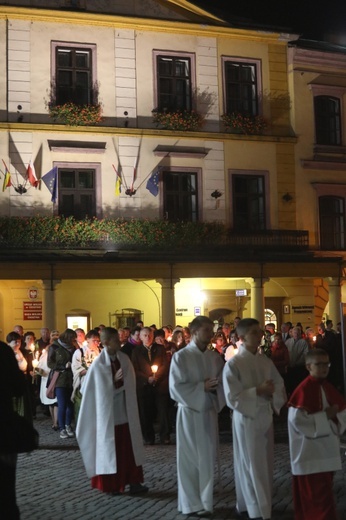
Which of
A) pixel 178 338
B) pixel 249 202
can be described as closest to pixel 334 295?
pixel 249 202

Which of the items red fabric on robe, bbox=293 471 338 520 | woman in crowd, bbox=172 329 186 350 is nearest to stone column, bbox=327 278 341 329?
woman in crowd, bbox=172 329 186 350

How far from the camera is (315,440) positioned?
8109 mm

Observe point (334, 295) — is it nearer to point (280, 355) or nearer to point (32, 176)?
point (32, 176)

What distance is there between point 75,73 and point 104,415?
19580 mm

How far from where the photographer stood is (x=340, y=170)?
30.8m

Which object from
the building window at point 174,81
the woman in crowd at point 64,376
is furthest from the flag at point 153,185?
the woman in crowd at point 64,376

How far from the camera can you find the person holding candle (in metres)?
14.8

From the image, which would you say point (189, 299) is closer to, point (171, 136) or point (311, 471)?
point (171, 136)

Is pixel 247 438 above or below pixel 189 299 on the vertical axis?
below

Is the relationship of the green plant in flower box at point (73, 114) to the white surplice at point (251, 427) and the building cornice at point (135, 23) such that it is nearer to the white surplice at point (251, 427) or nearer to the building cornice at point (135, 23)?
the building cornice at point (135, 23)

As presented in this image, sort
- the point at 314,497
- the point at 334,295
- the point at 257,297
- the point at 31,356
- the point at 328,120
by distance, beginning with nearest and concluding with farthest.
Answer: the point at 314,497 < the point at 31,356 < the point at 257,297 < the point at 334,295 < the point at 328,120

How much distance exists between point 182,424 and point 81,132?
1942 centimetres

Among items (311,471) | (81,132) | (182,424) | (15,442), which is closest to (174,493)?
(182,424)

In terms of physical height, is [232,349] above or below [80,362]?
above
